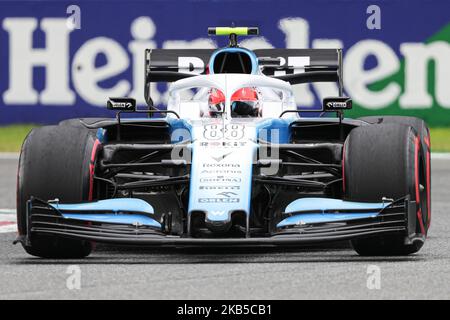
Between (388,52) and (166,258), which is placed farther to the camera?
(388,52)

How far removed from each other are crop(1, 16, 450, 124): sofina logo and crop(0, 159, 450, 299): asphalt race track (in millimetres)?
10950

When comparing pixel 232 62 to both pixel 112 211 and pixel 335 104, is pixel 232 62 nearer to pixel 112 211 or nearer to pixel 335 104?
pixel 335 104

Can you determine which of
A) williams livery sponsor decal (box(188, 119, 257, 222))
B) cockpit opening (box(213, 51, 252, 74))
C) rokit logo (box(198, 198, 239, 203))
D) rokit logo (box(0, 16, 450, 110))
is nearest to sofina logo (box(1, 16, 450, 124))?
rokit logo (box(0, 16, 450, 110))

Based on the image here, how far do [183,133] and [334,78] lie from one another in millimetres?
2612

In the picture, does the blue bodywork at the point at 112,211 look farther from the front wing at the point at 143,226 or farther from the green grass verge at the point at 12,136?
the green grass verge at the point at 12,136

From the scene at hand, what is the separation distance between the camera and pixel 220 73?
38.7ft

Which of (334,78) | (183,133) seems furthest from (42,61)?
(183,133)

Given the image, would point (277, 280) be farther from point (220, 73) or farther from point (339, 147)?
point (220, 73)

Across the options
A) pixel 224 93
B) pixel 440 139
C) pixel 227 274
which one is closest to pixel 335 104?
pixel 224 93

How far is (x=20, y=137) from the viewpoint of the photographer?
22.9 meters

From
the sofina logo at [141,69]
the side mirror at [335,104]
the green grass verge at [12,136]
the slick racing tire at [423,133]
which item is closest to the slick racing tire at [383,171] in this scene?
the side mirror at [335,104]

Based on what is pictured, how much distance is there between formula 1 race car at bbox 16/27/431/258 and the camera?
9.38m

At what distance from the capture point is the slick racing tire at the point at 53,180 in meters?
9.59

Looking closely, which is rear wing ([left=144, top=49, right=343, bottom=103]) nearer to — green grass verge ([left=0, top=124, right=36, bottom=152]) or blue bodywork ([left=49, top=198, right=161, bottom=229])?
blue bodywork ([left=49, top=198, right=161, bottom=229])
